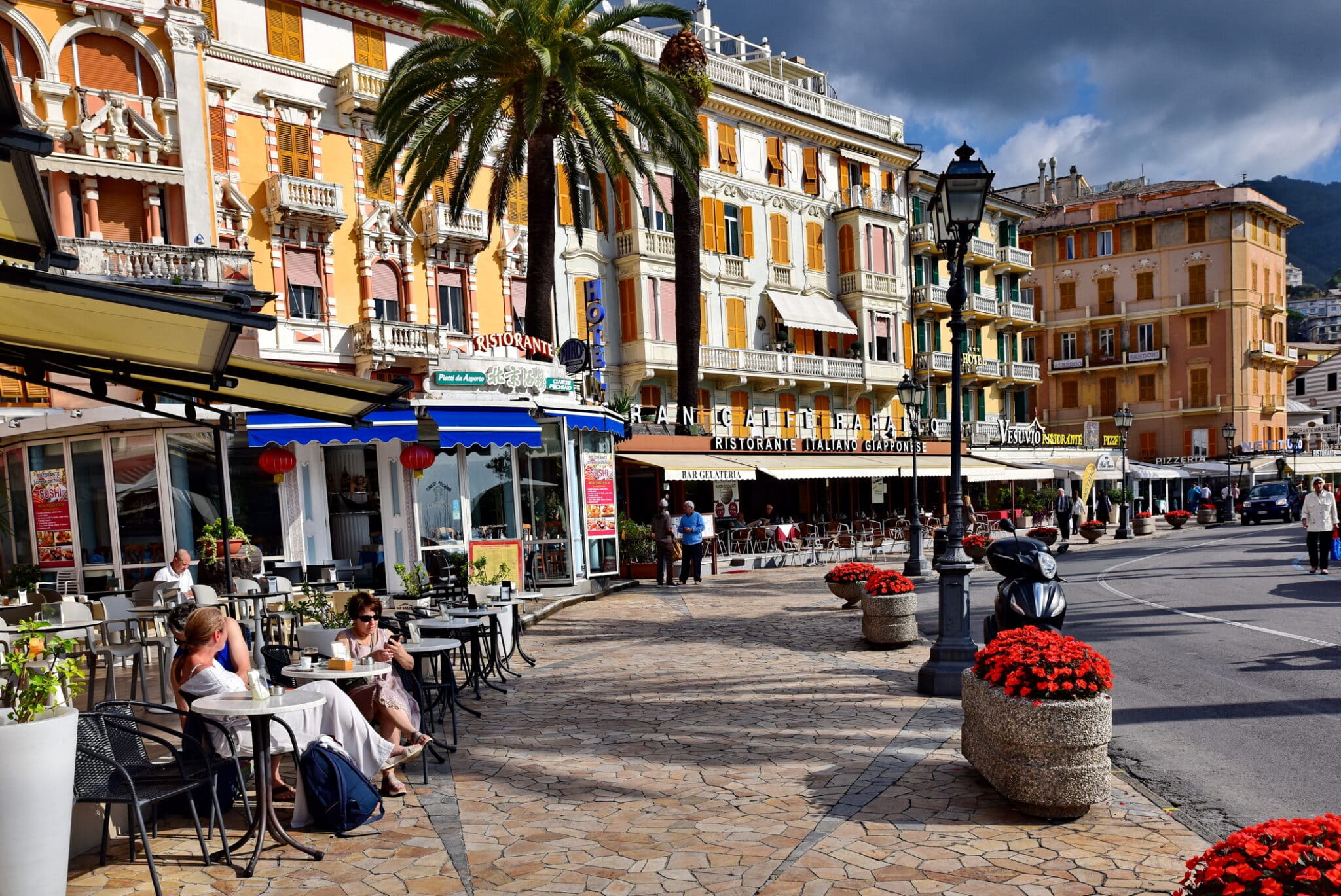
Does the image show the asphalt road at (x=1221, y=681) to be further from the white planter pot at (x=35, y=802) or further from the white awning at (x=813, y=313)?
the white awning at (x=813, y=313)

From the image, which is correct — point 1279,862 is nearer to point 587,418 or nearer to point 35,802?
point 35,802

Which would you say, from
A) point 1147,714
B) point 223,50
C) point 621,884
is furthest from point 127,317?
point 223,50

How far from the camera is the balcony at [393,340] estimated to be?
23703 mm

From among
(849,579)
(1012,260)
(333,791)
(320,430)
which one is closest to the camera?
(333,791)

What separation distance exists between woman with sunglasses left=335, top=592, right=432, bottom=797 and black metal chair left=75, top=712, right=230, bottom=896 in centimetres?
132

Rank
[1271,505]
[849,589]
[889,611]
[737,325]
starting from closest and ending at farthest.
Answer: [889,611] < [849,589] < [737,325] < [1271,505]

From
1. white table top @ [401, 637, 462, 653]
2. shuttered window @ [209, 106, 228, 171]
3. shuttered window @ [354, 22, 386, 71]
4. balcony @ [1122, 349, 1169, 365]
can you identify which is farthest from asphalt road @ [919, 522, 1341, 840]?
balcony @ [1122, 349, 1169, 365]

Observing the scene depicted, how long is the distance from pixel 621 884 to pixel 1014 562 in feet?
14.1

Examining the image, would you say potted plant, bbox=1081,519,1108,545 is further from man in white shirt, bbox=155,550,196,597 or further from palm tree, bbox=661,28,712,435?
man in white shirt, bbox=155,550,196,597

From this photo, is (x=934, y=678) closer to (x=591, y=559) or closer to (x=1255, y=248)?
(x=591, y=559)

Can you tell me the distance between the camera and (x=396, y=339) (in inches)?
952

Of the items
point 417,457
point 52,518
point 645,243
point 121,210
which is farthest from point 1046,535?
point 121,210

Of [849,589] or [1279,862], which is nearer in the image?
[1279,862]

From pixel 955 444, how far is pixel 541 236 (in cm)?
1264
